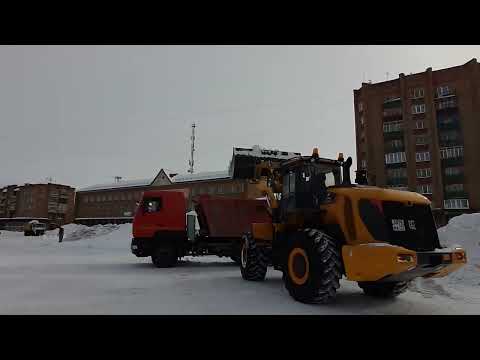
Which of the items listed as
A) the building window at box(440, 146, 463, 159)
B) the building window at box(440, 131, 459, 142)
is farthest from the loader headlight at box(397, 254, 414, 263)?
the building window at box(440, 131, 459, 142)

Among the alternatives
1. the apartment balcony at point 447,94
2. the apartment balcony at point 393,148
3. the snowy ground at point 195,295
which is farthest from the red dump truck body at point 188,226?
the apartment balcony at point 447,94

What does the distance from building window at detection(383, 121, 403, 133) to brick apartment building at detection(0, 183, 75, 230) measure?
73.3 m

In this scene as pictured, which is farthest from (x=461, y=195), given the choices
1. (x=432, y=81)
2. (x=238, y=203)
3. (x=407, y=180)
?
(x=238, y=203)

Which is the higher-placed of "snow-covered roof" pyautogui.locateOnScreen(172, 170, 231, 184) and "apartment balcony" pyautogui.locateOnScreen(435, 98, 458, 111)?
"apartment balcony" pyautogui.locateOnScreen(435, 98, 458, 111)

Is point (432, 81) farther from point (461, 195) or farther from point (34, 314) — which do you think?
point (34, 314)

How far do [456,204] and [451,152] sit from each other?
6771 millimetres

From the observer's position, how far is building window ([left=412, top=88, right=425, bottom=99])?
4509 centimetres

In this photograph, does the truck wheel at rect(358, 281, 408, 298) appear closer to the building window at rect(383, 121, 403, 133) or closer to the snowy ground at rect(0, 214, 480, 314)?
the snowy ground at rect(0, 214, 480, 314)

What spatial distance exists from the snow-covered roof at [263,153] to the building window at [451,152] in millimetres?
41738

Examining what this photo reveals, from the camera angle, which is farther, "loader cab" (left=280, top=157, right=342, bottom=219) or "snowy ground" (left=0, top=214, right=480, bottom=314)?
"loader cab" (left=280, top=157, right=342, bottom=219)

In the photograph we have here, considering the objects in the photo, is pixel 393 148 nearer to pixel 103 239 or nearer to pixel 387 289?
pixel 103 239

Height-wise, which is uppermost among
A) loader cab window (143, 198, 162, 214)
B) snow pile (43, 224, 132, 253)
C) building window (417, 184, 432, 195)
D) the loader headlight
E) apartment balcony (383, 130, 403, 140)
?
apartment balcony (383, 130, 403, 140)
